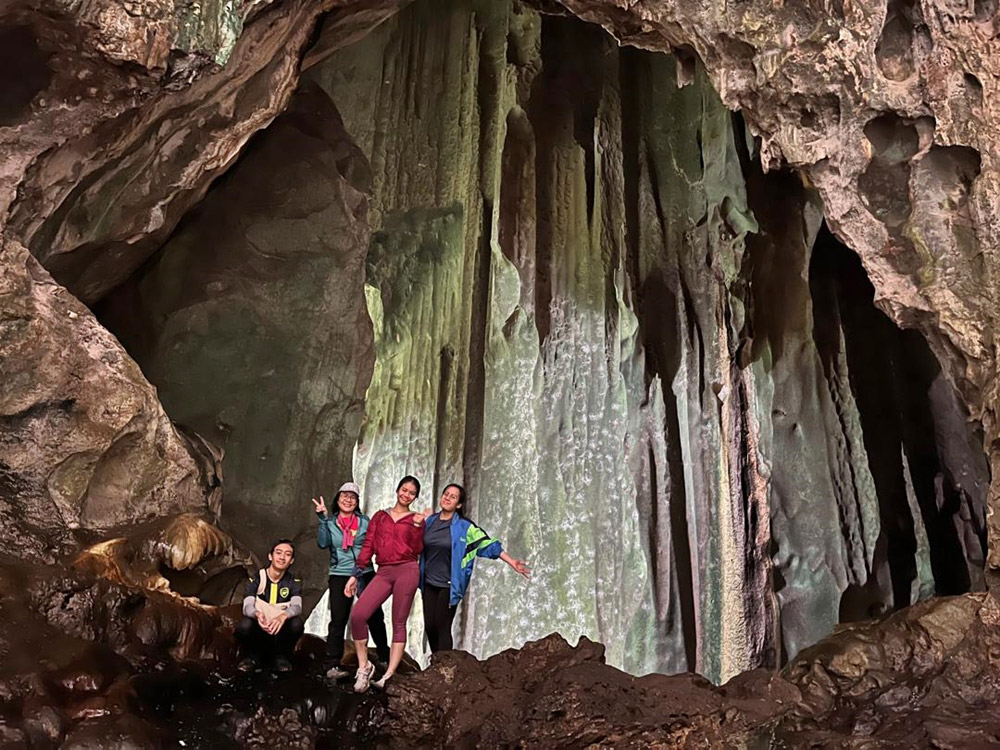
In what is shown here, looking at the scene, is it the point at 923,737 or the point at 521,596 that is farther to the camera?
the point at 521,596

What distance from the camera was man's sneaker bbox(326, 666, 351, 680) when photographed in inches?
157

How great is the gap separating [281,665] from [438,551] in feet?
2.54

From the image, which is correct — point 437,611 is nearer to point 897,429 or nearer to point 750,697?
point 750,697

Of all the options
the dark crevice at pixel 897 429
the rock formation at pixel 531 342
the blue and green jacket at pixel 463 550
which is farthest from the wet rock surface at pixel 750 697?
the dark crevice at pixel 897 429

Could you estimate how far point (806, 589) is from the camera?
22.0ft

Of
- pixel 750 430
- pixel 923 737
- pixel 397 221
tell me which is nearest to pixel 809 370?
pixel 750 430

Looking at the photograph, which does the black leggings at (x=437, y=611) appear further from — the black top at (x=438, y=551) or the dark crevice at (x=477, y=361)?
the dark crevice at (x=477, y=361)

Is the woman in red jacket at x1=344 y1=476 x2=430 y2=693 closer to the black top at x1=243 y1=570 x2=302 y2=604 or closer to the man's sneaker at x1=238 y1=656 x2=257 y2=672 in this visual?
the black top at x1=243 y1=570 x2=302 y2=604

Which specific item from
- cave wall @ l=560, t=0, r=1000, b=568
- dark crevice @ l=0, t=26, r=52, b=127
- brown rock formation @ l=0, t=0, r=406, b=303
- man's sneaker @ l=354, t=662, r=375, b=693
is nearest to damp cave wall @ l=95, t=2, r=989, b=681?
brown rock formation @ l=0, t=0, r=406, b=303

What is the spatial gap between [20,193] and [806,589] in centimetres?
521

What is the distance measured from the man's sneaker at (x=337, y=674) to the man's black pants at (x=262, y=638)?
195 mm

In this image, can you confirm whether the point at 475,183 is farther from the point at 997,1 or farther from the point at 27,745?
the point at 27,745

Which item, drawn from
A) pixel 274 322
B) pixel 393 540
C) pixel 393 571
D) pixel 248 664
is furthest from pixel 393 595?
pixel 274 322

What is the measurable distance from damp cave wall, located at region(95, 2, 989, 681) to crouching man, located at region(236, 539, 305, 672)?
258 cm
